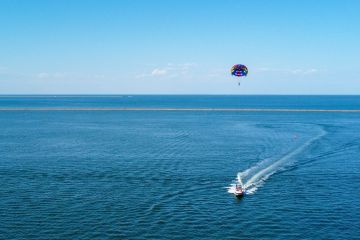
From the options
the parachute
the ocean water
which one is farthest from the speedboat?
the parachute

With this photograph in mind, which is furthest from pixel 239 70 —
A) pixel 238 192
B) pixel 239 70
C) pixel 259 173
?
pixel 238 192

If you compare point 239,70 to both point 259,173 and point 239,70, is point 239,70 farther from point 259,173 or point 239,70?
point 259,173

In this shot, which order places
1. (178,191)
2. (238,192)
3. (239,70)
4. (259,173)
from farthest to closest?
(239,70) < (259,173) < (178,191) < (238,192)

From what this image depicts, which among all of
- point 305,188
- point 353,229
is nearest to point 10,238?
point 353,229

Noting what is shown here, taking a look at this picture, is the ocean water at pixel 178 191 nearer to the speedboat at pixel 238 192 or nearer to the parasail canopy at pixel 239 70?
the speedboat at pixel 238 192

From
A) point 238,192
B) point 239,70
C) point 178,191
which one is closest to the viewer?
point 238,192

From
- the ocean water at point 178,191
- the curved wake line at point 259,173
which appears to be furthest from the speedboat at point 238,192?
the curved wake line at point 259,173
